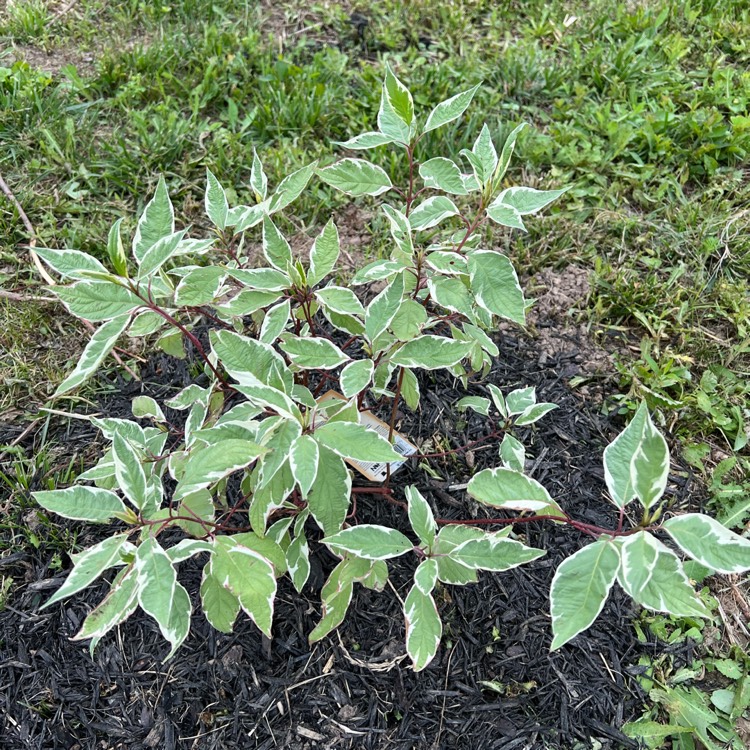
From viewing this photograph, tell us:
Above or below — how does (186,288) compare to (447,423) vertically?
above

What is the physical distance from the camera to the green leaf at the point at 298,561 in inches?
62.7

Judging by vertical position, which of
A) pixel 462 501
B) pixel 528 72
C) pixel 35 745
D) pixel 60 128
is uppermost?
pixel 528 72

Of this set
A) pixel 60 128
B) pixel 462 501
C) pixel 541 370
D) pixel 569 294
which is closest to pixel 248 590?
pixel 462 501

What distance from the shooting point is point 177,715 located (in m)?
1.71

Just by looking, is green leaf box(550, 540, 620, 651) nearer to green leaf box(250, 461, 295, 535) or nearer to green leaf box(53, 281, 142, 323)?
green leaf box(250, 461, 295, 535)

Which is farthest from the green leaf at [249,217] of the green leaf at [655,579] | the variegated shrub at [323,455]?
the green leaf at [655,579]

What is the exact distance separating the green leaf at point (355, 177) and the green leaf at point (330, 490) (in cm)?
61

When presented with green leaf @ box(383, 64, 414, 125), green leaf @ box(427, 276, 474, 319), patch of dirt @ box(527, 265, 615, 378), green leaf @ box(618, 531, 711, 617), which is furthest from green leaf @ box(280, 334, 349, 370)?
patch of dirt @ box(527, 265, 615, 378)

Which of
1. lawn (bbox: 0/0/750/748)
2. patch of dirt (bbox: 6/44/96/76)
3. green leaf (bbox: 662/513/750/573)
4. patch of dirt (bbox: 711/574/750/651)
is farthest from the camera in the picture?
patch of dirt (bbox: 6/44/96/76)

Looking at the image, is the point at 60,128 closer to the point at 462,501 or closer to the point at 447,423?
the point at 447,423

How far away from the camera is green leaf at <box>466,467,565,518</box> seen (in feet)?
4.00

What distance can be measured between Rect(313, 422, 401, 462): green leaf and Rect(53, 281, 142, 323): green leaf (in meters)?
0.49

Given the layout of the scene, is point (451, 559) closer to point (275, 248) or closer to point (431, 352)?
point (431, 352)

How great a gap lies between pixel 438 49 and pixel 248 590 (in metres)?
3.27
